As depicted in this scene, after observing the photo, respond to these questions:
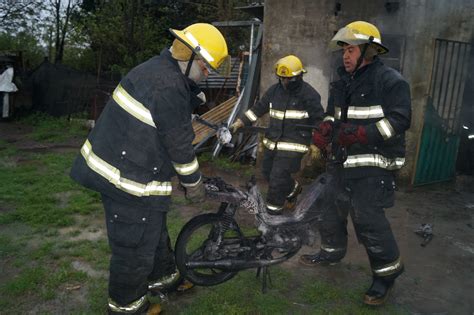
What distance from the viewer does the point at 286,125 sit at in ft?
17.7

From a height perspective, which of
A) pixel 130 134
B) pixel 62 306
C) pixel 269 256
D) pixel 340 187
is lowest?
pixel 62 306

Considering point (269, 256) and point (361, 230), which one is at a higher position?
point (361, 230)

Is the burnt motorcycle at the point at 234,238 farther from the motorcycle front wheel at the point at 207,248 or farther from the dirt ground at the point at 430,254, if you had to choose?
the dirt ground at the point at 430,254

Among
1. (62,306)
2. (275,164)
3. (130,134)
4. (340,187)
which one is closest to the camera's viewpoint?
(130,134)

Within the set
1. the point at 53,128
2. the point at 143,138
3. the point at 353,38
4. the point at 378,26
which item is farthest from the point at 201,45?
the point at 53,128

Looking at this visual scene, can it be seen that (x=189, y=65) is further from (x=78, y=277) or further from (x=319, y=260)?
(x=319, y=260)

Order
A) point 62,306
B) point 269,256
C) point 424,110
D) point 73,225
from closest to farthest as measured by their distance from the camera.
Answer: point 62,306 < point 269,256 < point 73,225 < point 424,110

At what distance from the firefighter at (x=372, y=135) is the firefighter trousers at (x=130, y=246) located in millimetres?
1662

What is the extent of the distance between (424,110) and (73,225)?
5.55 metres

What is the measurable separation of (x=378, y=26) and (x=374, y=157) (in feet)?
13.9

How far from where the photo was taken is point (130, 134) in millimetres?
2793

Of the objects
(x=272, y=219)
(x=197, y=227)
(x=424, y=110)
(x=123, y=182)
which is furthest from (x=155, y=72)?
(x=424, y=110)

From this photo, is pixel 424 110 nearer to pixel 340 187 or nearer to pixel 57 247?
pixel 340 187

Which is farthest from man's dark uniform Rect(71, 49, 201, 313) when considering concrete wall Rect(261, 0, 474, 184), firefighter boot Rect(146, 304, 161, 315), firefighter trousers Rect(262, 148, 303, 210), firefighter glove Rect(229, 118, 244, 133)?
concrete wall Rect(261, 0, 474, 184)
